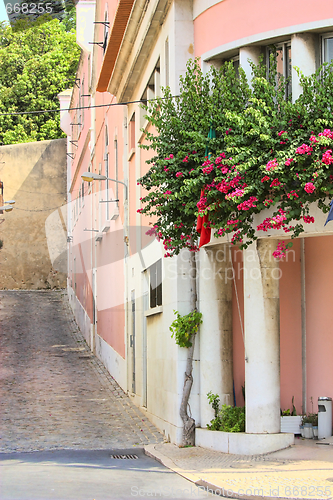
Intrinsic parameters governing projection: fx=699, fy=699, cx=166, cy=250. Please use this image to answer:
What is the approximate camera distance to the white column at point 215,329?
11375mm

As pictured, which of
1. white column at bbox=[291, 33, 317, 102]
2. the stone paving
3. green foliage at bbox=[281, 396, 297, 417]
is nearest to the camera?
white column at bbox=[291, 33, 317, 102]

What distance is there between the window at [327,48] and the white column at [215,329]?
3.40 metres

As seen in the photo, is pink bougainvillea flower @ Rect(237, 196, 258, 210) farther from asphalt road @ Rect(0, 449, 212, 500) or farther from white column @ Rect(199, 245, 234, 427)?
asphalt road @ Rect(0, 449, 212, 500)

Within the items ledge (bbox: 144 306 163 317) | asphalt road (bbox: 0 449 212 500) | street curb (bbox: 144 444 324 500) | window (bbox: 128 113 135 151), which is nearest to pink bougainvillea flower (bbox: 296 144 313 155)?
street curb (bbox: 144 444 324 500)

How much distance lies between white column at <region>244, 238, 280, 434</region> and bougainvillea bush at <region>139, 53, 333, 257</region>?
1.30 feet

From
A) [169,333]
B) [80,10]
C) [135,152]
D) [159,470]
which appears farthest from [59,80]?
[159,470]

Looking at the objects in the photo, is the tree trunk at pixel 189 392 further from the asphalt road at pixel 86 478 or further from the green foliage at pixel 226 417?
the asphalt road at pixel 86 478

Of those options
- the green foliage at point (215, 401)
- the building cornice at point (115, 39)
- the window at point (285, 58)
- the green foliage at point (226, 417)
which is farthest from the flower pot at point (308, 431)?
the building cornice at point (115, 39)

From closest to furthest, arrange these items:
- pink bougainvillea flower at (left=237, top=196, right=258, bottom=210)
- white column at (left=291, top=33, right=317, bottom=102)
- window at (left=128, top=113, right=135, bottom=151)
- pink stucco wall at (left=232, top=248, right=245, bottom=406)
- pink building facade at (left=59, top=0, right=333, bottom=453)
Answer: pink bougainvillea flower at (left=237, top=196, right=258, bottom=210) < white column at (left=291, top=33, right=317, bottom=102) < pink building facade at (left=59, top=0, right=333, bottom=453) < pink stucco wall at (left=232, top=248, right=245, bottom=406) < window at (left=128, top=113, right=135, bottom=151)

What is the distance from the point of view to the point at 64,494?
→ 8.08 m

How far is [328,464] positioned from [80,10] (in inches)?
975

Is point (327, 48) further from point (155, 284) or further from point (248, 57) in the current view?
point (155, 284)

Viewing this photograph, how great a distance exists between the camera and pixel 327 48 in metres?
9.95

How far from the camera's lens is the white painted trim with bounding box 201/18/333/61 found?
382 inches
